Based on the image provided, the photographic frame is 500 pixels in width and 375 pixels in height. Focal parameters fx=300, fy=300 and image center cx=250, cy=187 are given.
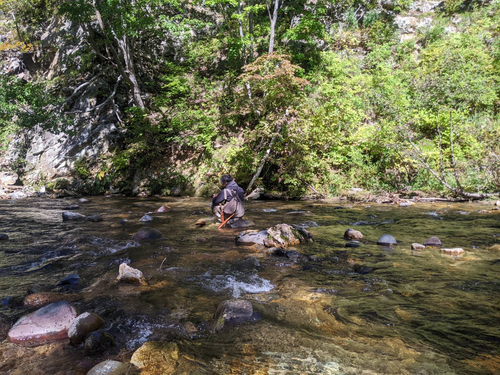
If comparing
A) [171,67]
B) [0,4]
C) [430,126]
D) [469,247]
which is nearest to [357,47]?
[430,126]

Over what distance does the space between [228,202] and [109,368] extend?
516 centimetres

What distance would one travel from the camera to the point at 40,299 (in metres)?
3.19

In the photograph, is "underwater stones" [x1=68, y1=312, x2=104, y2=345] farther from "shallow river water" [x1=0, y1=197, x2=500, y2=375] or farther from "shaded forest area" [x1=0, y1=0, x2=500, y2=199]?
"shaded forest area" [x1=0, y1=0, x2=500, y2=199]

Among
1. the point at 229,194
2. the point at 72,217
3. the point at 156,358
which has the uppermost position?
the point at 229,194

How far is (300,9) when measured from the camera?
1698 centimetres

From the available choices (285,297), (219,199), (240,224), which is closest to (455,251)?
(285,297)

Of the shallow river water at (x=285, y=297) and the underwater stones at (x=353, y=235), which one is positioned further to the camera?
the underwater stones at (x=353, y=235)

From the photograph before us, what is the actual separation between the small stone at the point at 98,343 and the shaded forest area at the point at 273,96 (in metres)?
9.54

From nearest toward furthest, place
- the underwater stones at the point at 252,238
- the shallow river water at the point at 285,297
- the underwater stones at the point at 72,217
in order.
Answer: the shallow river water at the point at 285,297 < the underwater stones at the point at 252,238 < the underwater stones at the point at 72,217

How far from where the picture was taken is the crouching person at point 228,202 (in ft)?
23.0

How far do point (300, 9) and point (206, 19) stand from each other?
267 inches

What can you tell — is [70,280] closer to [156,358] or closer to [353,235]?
[156,358]

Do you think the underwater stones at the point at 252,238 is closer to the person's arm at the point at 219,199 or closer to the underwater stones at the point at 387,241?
the person's arm at the point at 219,199

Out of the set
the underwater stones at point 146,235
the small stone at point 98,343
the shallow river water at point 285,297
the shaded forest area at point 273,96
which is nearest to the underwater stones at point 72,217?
the shallow river water at point 285,297
